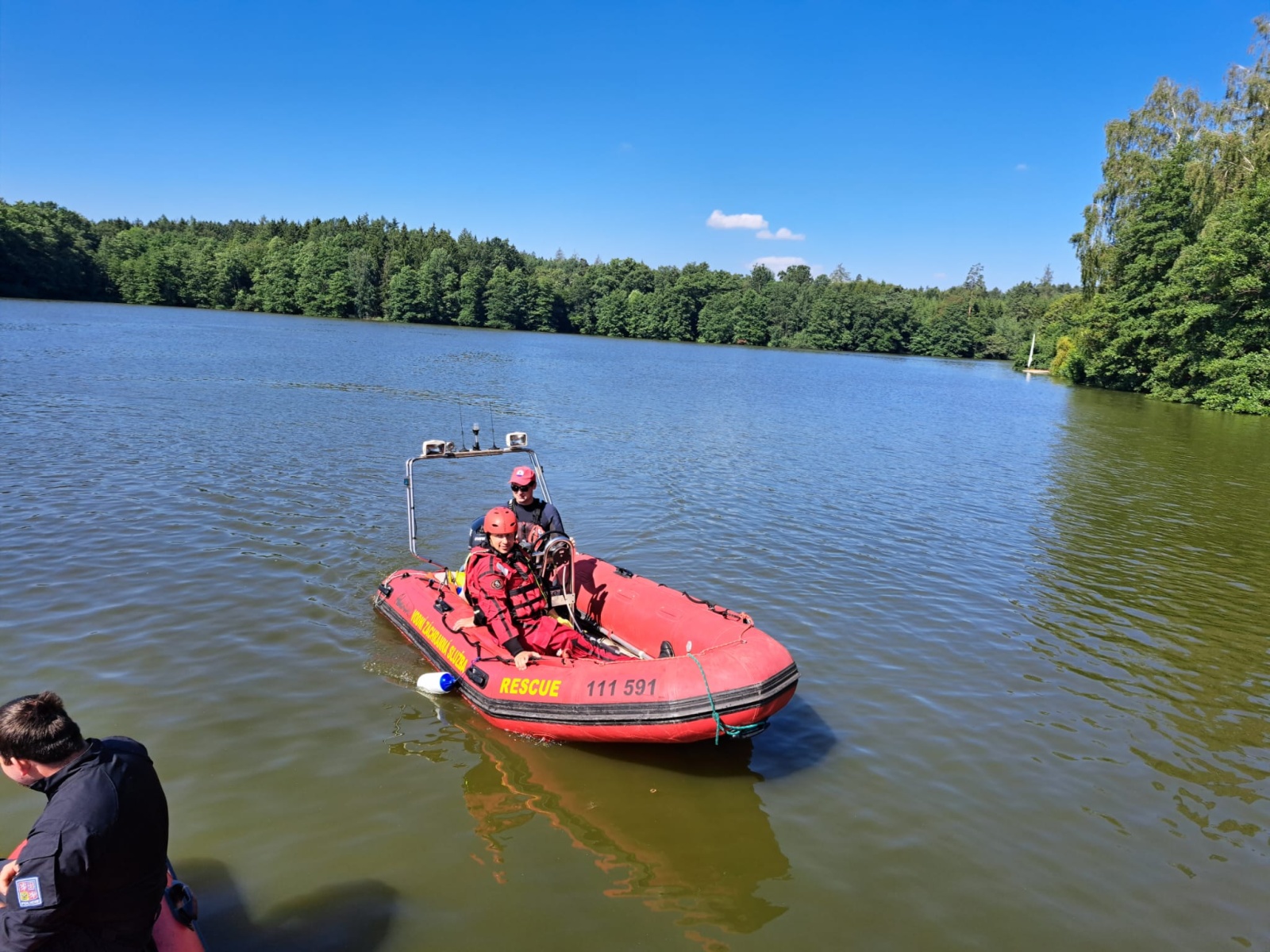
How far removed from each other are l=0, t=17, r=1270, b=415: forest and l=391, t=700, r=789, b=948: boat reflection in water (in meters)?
35.9

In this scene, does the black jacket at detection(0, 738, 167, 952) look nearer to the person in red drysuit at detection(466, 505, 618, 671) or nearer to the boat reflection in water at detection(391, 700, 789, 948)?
the boat reflection in water at detection(391, 700, 789, 948)

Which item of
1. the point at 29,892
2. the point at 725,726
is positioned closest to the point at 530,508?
the point at 725,726

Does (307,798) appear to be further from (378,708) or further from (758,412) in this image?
(758,412)

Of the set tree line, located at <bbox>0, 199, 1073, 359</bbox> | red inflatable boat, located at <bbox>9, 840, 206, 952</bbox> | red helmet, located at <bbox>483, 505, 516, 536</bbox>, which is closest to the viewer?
red inflatable boat, located at <bbox>9, 840, 206, 952</bbox>

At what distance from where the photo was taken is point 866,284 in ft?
420

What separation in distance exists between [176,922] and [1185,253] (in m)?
42.8

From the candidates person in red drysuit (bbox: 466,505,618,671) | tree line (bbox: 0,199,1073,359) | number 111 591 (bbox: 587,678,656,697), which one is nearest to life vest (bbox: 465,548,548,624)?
person in red drysuit (bbox: 466,505,618,671)

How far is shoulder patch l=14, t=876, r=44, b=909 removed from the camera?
2787mm

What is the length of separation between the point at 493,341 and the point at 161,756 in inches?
2208

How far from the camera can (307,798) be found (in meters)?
5.26

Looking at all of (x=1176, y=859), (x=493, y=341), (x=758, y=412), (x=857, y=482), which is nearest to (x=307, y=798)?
(x=1176, y=859)

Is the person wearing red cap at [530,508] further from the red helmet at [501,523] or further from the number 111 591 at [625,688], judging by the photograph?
Result: the number 111 591 at [625,688]

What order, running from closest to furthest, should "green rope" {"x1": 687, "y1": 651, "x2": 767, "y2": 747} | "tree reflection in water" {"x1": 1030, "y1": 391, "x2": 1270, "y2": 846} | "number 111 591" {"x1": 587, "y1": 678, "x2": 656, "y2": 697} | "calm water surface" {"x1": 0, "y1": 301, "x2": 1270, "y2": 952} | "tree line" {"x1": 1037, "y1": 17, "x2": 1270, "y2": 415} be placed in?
"calm water surface" {"x1": 0, "y1": 301, "x2": 1270, "y2": 952} < "green rope" {"x1": 687, "y1": 651, "x2": 767, "y2": 747} < "number 111 591" {"x1": 587, "y1": 678, "x2": 656, "y2": 697} < "tree reflection in water" {"x1": 1030, "y1": 391, "x2": 1270, "y2": 846} < "tree line" {"x1": 1037, "y1": 17, "x2": 1270, "y2": 415}

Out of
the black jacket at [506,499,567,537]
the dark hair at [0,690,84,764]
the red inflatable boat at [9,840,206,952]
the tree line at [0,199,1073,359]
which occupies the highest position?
the tree line at [0,199,1073,359]
